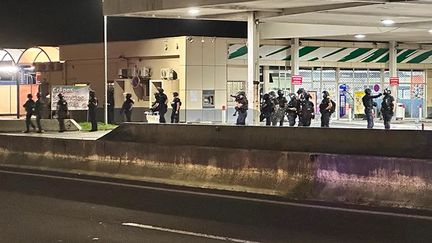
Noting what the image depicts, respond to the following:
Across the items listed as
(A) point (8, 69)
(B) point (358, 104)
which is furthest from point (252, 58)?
(A) point (8, 69)

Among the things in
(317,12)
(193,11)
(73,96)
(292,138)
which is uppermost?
(193,11)

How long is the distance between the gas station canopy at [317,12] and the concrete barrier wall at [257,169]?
10.5 metres

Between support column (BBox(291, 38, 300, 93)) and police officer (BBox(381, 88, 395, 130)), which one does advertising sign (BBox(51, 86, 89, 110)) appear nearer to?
support column (BBox(291, 38, 300, 93))

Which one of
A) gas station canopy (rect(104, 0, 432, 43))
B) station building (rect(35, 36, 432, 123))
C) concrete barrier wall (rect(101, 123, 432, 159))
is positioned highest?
gas station canopy (rect(104, 0, 432, 43))

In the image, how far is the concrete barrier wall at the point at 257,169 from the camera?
11.2m

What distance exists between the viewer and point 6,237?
8.86m

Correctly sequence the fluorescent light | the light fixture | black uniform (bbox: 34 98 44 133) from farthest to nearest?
the fluorescent light
black uniform (bbox: 34 98 44 133)
the light fixture

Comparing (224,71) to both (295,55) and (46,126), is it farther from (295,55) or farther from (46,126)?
(46,126)

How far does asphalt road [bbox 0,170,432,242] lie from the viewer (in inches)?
351

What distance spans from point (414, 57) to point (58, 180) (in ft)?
114

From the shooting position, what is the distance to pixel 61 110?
107 feet

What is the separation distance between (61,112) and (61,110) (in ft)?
0.43

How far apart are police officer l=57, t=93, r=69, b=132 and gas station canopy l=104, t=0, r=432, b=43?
5.42m

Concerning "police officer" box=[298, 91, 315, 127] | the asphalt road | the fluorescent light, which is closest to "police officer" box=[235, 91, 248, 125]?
"police officer" box=[298, 91, 315, 127]
